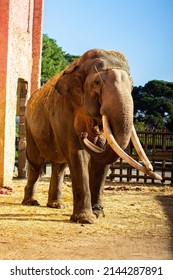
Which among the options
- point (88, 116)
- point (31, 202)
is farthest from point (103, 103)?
point (31, 202)

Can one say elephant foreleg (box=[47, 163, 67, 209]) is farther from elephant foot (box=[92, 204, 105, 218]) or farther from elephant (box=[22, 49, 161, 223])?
elephant foot (box=[92, 204, 105, 218])

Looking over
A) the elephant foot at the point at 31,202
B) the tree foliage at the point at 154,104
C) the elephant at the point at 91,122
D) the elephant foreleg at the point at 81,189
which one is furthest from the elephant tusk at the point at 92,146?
the tree foliage at the point at 154,104

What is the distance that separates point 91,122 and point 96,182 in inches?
42.8

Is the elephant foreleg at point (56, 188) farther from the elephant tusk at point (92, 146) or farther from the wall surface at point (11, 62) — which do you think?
the wall surface at point (11, 62)

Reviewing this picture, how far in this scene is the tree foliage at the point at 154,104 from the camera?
41.8 meters

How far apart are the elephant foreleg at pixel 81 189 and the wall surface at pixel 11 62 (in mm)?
5179

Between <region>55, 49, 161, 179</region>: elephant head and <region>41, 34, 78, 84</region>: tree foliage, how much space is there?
1319 inches

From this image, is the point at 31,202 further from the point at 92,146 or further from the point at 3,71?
the point at 3,71

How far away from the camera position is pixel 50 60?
147 feet

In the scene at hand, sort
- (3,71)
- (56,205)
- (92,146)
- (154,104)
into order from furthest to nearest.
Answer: (154,104), (3,71), (56,205), (92,146)

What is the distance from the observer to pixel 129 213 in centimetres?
933

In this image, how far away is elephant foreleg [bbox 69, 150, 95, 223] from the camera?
7.93m

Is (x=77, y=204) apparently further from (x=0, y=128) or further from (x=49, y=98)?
(x=0, y=128)
